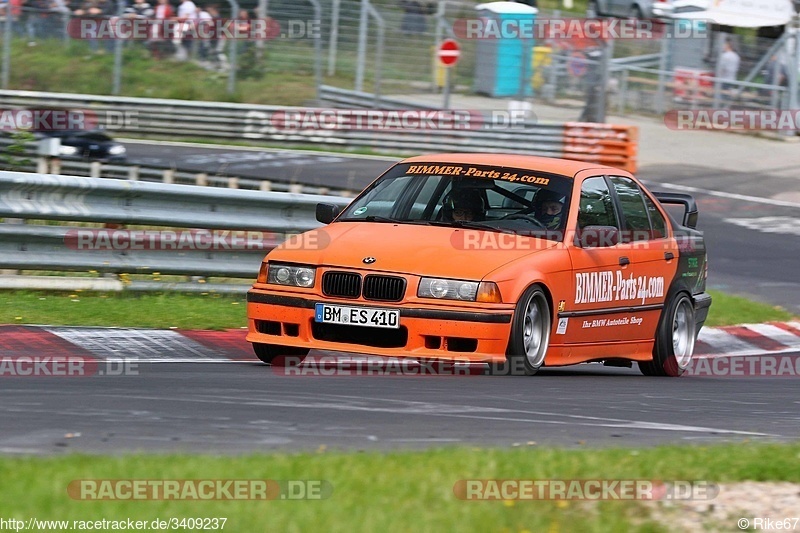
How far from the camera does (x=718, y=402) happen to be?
313 inches

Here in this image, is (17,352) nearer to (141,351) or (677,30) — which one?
(141,351)

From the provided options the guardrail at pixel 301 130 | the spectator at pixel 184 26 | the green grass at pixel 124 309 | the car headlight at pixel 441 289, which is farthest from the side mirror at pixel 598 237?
the spectator at pixel 184 26

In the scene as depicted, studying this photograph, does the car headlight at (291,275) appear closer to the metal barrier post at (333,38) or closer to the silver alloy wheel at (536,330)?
the silver alloy wheel at (536,330)

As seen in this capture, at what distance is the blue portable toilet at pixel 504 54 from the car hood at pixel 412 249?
18.9 metres

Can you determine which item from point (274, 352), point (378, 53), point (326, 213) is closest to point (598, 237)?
point (326, 213)

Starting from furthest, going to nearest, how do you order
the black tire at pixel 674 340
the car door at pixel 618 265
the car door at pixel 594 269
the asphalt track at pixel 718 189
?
the asphalt track at pixel 718 189 → the black tire at pixel 674 340 → the car door at pixel 618 265 → the car door at pixel 594 269

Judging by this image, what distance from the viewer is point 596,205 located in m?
9.39

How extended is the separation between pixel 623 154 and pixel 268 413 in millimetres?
19215

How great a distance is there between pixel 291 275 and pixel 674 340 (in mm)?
3248

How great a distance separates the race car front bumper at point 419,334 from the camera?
789cm

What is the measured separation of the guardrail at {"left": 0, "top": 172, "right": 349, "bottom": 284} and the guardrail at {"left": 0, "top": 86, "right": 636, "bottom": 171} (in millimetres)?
14495

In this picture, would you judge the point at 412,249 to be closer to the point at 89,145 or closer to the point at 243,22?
the point at 89,145

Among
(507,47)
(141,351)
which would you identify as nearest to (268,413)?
(141,351)

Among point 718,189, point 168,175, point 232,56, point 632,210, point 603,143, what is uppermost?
point 632,210
